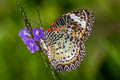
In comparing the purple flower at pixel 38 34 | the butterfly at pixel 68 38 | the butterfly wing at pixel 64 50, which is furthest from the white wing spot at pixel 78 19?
the purple flower at pixel 38 34

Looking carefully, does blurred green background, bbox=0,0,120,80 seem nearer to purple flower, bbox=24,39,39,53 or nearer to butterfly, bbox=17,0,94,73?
butterfly, bbox=17,0,94,73

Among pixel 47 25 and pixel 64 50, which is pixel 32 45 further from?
pixel 47 25

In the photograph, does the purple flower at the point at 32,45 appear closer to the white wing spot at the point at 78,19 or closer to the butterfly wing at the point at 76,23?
the butterfly wing at the point at 76,23

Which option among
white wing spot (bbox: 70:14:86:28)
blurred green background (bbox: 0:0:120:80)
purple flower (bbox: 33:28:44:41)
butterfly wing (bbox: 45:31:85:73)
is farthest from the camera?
blurred green background (bbox: 0:0:120:80)

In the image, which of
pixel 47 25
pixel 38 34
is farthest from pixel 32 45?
pixel 47 25

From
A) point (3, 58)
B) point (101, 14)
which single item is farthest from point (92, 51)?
point (3, 58)

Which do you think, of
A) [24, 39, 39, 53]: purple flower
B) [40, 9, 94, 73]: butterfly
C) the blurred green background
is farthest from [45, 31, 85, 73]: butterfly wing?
the blurred green background

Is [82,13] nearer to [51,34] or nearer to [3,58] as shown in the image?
[51,34]
